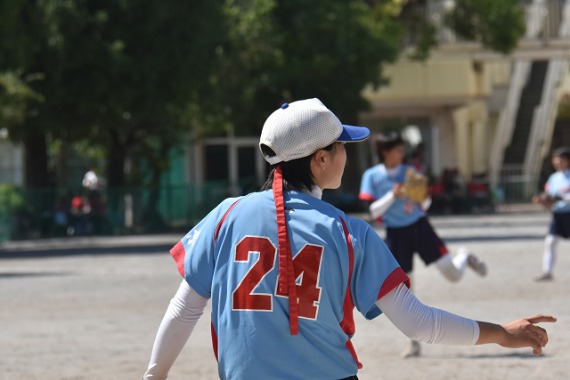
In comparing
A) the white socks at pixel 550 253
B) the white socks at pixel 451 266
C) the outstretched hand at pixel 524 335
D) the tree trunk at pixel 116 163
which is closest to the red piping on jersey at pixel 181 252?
the outstretched hand at pixel 524 335

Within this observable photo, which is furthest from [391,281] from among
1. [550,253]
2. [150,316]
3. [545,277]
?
[550,253]

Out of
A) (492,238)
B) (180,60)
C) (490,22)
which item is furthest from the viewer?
(490,22)

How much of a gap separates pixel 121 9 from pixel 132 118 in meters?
4.63

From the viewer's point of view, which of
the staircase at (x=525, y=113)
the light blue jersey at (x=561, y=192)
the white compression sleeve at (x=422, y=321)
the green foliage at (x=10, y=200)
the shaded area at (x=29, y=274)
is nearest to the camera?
the white compression sleeve at (x=422, y=321)

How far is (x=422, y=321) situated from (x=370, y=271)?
0.24 m

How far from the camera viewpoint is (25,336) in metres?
11.7

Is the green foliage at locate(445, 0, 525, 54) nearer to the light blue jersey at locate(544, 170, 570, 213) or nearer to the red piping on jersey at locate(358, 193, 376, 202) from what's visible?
the light blue jersey at locate(544, 170, 570, 213)

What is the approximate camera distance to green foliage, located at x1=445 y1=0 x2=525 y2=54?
3928 centimetres

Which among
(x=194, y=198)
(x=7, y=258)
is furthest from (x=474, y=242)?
(x=194, y=198)

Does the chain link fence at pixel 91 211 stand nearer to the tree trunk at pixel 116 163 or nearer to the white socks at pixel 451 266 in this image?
the tree trunk at pixel 116 163

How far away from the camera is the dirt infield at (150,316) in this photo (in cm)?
941

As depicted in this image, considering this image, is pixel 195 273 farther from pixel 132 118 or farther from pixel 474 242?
pixel 132 118

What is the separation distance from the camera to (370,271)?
4125 mm

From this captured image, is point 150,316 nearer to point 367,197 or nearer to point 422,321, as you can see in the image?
point 367,197
